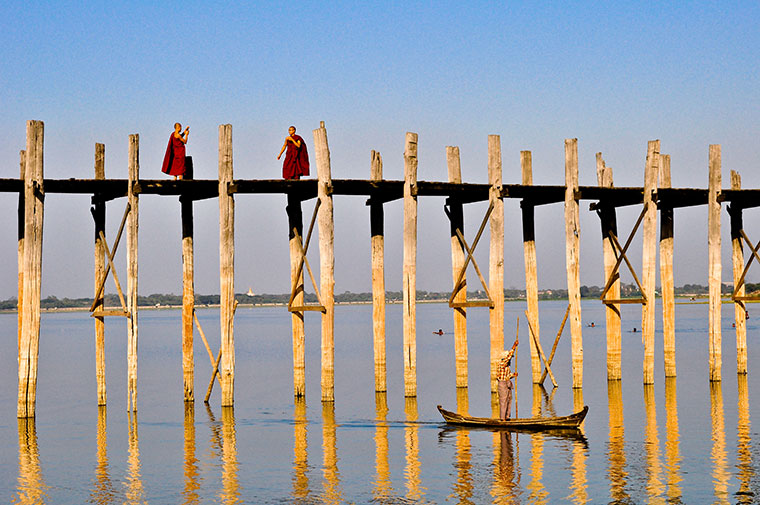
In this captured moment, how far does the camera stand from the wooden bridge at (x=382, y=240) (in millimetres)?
18547

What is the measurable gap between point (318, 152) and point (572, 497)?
9002mm

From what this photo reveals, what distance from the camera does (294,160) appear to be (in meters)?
20.0

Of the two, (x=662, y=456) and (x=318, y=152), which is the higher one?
(x=318, y=152)

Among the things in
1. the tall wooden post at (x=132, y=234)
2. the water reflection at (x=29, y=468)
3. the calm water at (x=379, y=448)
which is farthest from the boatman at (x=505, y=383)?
the water reflection at (x=29, y=468)

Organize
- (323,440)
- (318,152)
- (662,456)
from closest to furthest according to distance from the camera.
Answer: (662,456)
(323,440)
(318,152)

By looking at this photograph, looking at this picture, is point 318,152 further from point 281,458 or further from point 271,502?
point 271,502

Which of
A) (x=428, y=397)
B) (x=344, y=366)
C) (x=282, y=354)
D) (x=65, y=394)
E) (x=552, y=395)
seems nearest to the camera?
(x=552, y=395)

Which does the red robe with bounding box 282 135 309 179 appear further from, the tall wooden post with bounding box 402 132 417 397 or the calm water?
the calm water

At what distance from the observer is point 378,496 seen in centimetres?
1344

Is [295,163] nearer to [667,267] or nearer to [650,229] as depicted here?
[650,229]

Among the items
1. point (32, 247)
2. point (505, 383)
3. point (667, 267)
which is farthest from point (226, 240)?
point (667, 267)

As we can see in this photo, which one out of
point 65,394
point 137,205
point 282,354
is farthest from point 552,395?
point 282,354

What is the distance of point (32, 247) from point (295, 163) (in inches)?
209

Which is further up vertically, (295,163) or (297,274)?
(295,163)
